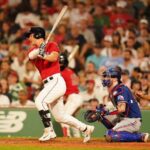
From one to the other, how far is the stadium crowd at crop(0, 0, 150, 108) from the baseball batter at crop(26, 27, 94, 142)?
3432mm

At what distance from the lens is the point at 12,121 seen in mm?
14852

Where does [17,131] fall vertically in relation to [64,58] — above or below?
below

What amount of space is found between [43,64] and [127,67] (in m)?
5.43

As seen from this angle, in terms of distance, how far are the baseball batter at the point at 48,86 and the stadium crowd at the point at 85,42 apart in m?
3.43

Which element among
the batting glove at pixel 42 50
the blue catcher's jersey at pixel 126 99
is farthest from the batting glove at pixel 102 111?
the batting glove at pixel 42 50

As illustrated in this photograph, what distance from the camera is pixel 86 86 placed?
1614cm

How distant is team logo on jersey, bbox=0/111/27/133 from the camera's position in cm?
1484

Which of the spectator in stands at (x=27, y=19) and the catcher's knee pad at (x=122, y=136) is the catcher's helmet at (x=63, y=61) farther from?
the spectator in stands at (x=27, y=19)

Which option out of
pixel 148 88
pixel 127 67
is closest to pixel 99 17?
pixel 127 67

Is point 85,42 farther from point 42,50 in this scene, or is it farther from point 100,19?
point 42,50

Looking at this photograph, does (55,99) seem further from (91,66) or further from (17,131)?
(91,66)

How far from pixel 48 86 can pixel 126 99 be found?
1.31 meters

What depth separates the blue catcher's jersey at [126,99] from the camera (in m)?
11.6

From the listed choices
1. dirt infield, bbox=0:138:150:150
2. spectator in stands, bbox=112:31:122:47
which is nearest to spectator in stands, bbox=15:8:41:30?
spectator in stands, bbox=112:31:122:47
